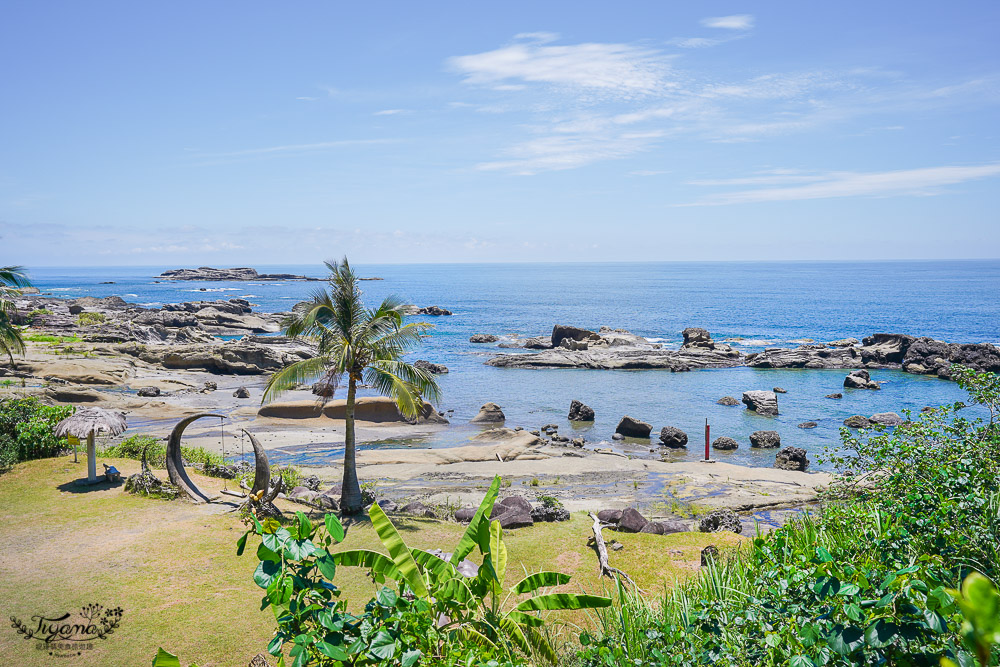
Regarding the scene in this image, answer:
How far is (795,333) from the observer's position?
269 feet

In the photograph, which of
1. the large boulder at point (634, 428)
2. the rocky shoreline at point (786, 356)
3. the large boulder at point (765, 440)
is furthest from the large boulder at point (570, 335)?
the large boulder at point (765, 440)

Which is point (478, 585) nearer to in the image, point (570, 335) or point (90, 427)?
point (90, 427)

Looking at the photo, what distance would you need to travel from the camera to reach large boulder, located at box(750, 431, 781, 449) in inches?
1291

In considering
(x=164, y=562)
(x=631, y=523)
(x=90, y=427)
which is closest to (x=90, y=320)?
(x=90, y=427)

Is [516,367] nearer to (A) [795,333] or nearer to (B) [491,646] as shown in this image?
(A) [795,333]

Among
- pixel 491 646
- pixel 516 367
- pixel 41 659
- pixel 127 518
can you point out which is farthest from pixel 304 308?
pixel 516 367

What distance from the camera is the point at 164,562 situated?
1424 centimetres

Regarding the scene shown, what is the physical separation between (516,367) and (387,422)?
2241cm

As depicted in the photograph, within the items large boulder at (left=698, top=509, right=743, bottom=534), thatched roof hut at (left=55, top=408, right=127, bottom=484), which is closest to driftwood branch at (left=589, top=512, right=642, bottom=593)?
large boulder at (left=698, top=509, right=743, bottom=534)

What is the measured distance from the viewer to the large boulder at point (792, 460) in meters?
29.1

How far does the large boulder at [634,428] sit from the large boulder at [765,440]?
545cm

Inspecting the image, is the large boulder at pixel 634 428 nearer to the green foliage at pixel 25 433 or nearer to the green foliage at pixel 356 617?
the green foliage at pixel 25 433

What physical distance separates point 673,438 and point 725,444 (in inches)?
102

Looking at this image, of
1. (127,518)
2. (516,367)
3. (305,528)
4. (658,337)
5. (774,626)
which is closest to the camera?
(305,528)
